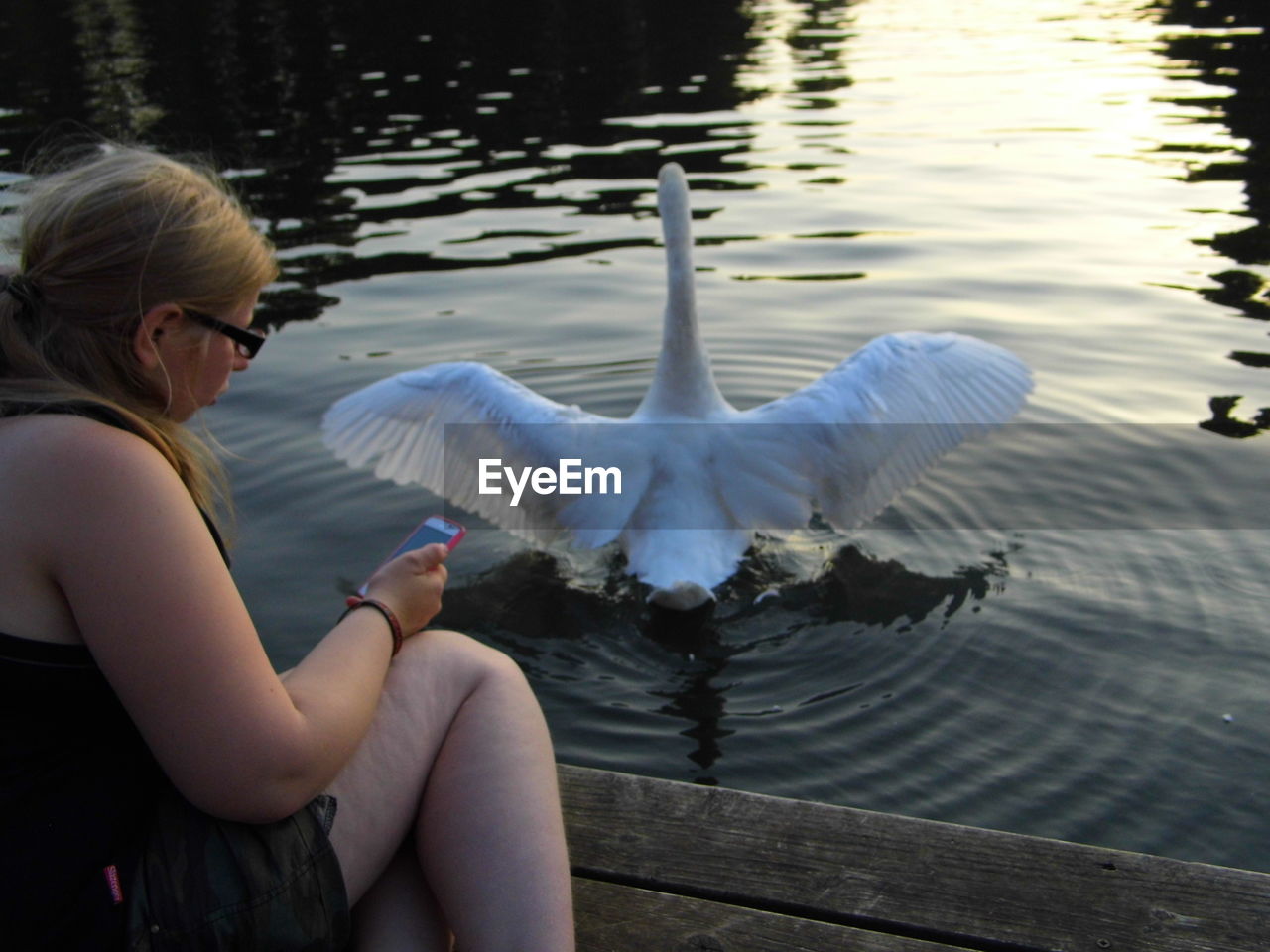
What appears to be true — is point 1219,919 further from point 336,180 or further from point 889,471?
point 336,180

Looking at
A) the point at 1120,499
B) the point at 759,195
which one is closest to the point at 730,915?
the point at 1120,499

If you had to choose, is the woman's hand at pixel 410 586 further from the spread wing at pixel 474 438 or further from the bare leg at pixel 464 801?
the spread wing at pixel 474 438

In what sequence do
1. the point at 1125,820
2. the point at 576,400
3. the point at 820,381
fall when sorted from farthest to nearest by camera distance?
the point at 576,400, the point at 820,381, the point at 1125,820

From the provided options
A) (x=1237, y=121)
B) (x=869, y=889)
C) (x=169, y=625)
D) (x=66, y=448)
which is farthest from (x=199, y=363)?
(x=1237, y=121)

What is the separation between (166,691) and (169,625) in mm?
103

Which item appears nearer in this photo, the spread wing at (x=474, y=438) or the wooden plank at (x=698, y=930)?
the wooden plank at (x=698, y=930)

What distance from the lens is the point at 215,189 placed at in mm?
2092

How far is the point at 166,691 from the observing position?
5.88 ft

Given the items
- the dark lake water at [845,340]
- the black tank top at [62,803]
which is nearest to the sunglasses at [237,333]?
the black tank top at [62,803]

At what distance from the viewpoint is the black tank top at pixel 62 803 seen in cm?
183

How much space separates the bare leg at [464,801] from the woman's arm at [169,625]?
0.30 m

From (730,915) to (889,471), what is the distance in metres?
3.21

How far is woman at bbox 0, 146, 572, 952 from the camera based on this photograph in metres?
1.76

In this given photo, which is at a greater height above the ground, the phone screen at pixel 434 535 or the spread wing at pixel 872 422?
the phone screen at pixel 434 535
